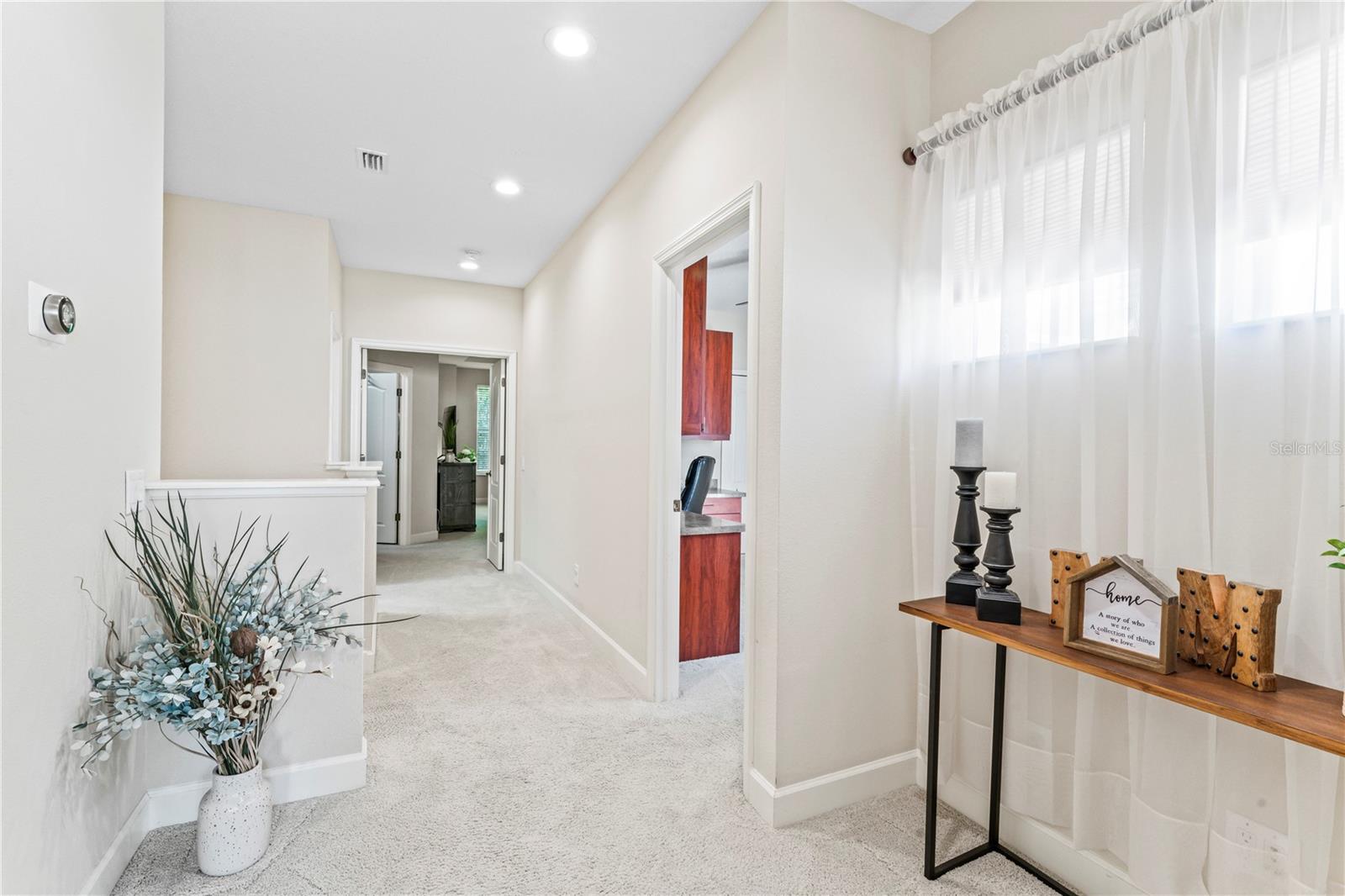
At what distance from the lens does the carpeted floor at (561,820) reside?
1691 millimetres

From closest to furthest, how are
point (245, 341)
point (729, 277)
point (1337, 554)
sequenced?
1. point (1337, 554)
2. point (245, 341)
3. point (729, 277)

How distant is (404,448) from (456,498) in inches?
48.5

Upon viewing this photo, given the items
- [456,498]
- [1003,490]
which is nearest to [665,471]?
[1003,490]

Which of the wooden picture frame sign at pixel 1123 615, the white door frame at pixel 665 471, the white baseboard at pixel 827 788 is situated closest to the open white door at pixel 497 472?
the white door frame at pixel 665 471

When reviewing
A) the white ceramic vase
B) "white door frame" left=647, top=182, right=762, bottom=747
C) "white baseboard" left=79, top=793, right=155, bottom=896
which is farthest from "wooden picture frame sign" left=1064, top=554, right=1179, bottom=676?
"white baseboard" left=79, top=793, right=155, bottom=896

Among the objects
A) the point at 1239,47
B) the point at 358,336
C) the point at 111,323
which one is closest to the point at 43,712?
the point at 111,323

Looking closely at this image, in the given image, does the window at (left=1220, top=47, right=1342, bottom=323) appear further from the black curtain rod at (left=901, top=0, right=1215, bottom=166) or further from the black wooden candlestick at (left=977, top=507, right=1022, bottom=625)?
the black wooden candlestick at (left=977, top=507, right=1022, bottom=625)

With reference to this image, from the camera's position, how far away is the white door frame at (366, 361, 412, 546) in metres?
7.25

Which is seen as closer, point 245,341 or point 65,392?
point 65,392

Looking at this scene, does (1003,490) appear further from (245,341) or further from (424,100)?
(245,341)

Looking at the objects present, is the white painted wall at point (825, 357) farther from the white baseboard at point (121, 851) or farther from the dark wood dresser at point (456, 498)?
the dark wood dresser at point (456, 498)

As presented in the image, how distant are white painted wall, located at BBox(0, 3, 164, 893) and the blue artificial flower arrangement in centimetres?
8

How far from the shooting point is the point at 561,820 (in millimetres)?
1960

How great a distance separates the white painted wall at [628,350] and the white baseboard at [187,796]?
4.23 feet
